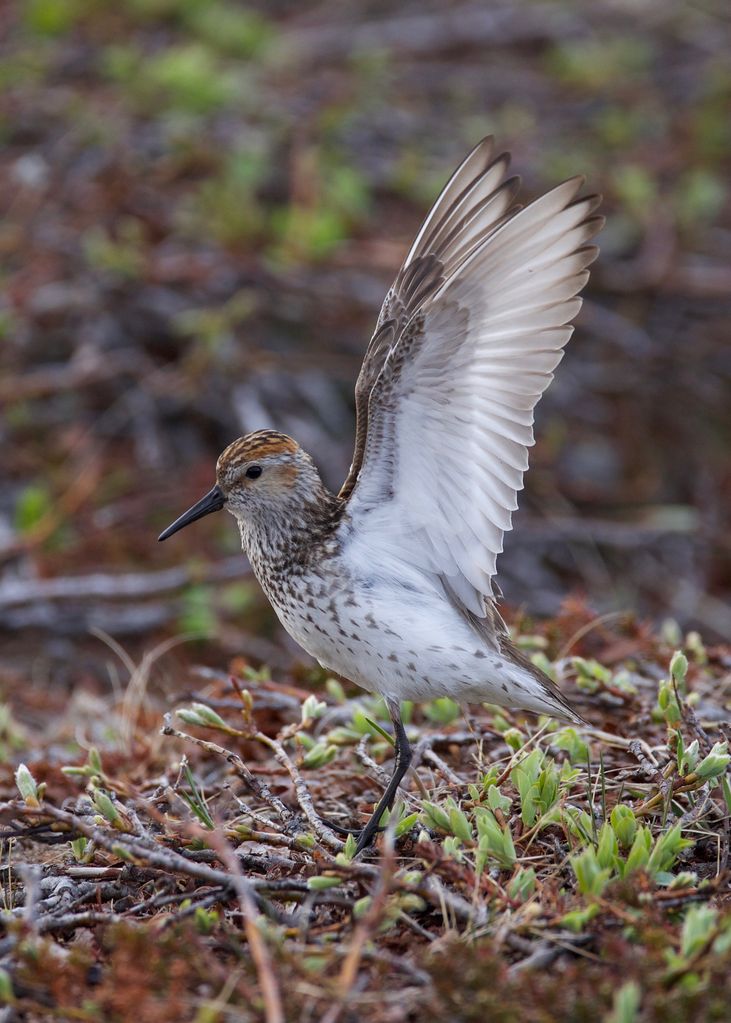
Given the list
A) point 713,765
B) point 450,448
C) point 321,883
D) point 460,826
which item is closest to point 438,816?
point 460,826

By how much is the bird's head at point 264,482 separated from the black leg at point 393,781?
716 millimetres

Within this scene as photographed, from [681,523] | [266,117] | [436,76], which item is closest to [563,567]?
[681,523]

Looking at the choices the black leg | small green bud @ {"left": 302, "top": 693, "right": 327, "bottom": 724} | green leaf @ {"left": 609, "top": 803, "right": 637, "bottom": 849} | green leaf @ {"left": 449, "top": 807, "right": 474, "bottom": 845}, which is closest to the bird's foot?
the black leg

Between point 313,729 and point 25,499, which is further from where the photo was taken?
point 25,499

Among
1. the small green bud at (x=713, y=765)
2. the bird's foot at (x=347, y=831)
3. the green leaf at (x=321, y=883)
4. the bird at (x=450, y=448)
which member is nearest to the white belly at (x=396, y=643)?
the bird at (x=450, y=448)

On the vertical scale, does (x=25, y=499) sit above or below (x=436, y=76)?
below

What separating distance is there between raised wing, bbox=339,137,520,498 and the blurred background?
2789 mm

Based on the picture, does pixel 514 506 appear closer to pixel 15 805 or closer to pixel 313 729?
pixel 313 729

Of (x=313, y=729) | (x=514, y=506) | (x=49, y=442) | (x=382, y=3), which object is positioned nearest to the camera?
(x=514, y=506)

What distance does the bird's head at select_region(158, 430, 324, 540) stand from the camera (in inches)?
159

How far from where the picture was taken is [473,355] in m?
3.70

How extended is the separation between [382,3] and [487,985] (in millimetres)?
9528

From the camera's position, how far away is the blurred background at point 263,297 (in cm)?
678

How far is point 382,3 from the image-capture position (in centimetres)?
1057
